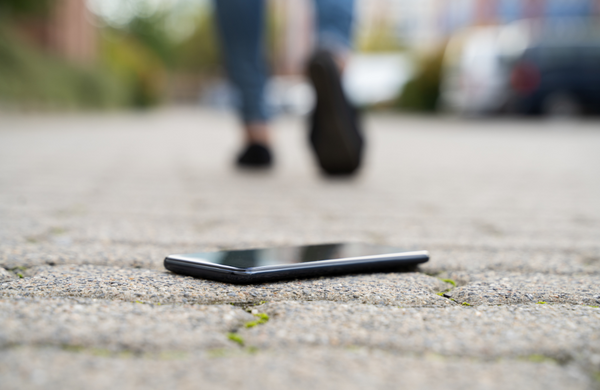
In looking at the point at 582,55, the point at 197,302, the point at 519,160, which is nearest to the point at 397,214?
the point at 197,302

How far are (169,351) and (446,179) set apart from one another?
10.2ft

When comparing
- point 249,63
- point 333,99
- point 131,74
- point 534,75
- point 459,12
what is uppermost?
point 459,12

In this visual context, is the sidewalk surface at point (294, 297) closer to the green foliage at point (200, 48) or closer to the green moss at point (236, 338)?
the green moss at point (236, 338)

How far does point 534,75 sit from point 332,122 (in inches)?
422

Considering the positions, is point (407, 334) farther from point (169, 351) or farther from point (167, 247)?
point (167, 247)

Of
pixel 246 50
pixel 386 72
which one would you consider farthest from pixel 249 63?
pixel 386 72

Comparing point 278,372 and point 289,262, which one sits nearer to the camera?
point 278,372

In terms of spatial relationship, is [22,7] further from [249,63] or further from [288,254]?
[288,254]

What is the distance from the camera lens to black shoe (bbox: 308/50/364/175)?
290cm

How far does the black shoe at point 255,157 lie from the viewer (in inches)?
143

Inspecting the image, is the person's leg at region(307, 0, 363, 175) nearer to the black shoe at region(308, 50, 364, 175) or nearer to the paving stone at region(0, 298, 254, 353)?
the black shoe at region(308, 50, 364, 175)

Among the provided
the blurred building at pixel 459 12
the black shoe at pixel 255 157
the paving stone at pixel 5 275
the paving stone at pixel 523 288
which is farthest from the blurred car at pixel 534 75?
the blurred building at pixel 459 12

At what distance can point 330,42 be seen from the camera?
3117mm

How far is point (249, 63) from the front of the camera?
11.7ft
